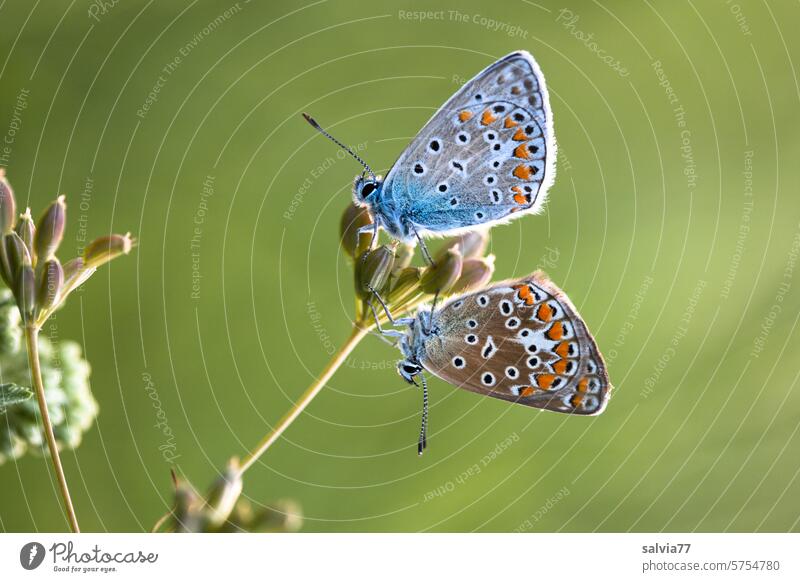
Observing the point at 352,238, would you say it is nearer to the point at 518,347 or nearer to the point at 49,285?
the point at 518,347

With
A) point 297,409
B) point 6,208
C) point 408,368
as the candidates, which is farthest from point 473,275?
point 6,208

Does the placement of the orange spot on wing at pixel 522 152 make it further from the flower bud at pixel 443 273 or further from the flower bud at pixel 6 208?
the flower bud at pixel 6 208

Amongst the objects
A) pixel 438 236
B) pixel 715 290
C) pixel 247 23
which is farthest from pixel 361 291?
pixel 715 290

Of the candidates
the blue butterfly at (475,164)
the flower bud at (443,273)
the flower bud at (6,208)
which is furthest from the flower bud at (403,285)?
the flower bud at (6,208)

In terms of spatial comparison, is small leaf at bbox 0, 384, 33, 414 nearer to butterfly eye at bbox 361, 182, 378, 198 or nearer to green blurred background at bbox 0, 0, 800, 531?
butterfly eye at bbox 361, 182, 378, 198

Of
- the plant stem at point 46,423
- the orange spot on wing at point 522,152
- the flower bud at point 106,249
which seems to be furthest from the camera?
the orange spot on wing at point 522,152
